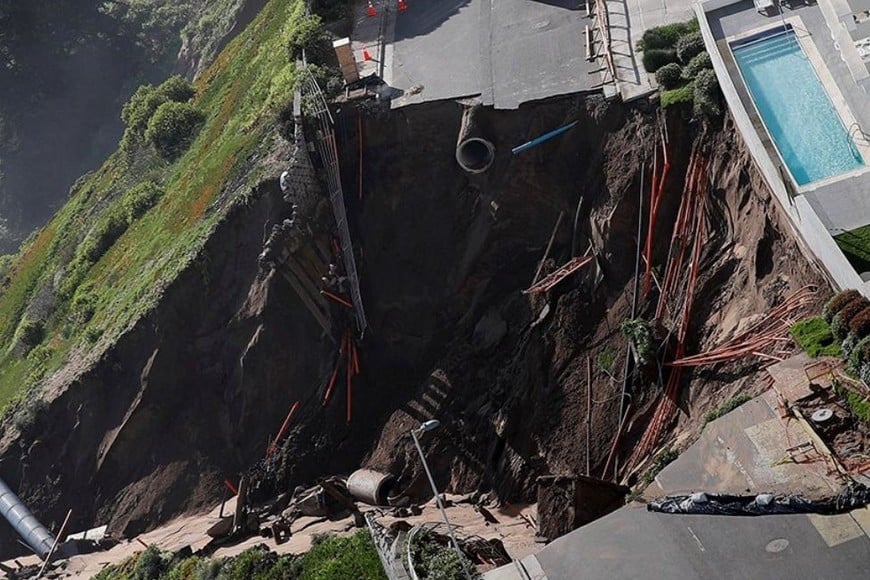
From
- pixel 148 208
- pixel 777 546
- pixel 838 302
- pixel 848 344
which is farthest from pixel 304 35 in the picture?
pixel 777 546

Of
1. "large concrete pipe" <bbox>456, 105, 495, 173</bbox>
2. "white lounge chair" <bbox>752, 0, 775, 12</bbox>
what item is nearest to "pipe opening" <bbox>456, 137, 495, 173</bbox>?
"large concrete pipe" <bbox>456, 105, 495, 173</bbox>

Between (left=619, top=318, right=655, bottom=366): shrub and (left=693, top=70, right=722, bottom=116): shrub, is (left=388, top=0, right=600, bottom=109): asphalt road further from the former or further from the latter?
(left=619, top=318, right=655, bottom=366): shrub

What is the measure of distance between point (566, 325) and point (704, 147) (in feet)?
18.1

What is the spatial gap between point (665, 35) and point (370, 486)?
1389 centimetres

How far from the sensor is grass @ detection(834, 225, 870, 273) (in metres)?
20.6

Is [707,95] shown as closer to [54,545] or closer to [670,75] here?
[670,75]

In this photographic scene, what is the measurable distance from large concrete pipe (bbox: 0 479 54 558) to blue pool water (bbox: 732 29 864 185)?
85.3ft

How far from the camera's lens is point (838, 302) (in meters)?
20.4

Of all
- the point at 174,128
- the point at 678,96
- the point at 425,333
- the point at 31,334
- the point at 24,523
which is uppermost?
the point at 678,96

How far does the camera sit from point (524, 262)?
28984mm

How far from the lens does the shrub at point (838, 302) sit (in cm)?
2029

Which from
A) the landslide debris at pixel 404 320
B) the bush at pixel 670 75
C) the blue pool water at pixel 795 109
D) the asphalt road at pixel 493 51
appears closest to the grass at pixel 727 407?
the landslide debris at pixel 404 320

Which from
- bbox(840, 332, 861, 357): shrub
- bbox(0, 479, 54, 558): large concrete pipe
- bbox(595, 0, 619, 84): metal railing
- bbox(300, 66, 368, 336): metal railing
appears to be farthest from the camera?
bbox(0, 479, 54, 558): large concrete pipe

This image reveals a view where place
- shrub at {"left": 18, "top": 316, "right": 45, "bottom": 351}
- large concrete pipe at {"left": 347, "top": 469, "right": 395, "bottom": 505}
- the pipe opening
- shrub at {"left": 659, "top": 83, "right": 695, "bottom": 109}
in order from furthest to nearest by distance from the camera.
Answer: shrub at {"left": 18, "top": 316, "right": 45, "bottom": 351} → the pipe opening → large concrete pipe at {"left": 347, "top": 469, "right": 395, "bottom": 505} → shrub at {"left": 659, "top": 83, "right": 695, "bottom": 109}
